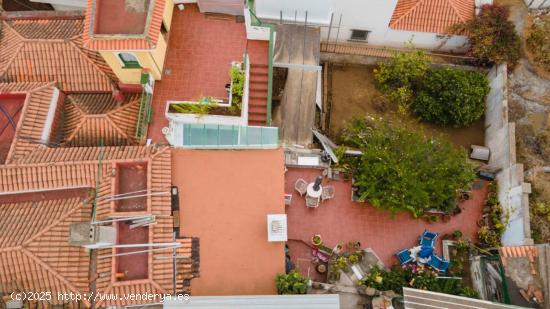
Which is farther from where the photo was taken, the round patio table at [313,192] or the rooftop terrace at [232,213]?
the round patio table at [313,192]

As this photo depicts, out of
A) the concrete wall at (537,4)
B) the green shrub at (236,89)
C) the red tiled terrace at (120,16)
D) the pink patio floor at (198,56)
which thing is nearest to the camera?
the red tiled terrace at (120,16)

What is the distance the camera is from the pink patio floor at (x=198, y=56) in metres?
21.2

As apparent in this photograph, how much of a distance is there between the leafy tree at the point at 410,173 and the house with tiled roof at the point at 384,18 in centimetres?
681

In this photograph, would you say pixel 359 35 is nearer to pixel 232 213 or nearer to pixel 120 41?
pixel 232 213

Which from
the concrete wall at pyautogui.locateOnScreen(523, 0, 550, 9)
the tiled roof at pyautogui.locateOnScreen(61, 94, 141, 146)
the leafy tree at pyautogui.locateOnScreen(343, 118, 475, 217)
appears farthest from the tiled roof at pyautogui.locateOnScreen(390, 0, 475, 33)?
the tiled roof at pyautogui.locateOnScreen(61, 94, 141, 146)

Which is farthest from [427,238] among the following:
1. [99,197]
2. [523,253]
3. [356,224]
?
[99,197]

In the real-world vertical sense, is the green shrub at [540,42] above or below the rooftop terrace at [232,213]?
above

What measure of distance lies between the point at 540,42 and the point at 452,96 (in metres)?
7.23

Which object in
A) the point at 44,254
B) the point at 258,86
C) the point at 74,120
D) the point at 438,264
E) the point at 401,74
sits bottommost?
the point at 438,264

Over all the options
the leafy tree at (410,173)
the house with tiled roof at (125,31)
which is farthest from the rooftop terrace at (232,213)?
the leafy tree at (410,173)

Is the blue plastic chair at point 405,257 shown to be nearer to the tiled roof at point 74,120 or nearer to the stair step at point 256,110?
the stair step at point 256,110

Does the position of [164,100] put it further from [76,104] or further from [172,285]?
[172,285]

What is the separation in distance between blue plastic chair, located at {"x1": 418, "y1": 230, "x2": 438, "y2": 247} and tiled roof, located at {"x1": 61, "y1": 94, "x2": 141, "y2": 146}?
15.2 m

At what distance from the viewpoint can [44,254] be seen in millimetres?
16656
